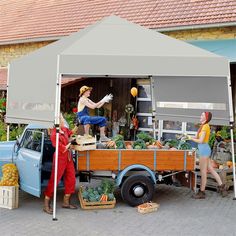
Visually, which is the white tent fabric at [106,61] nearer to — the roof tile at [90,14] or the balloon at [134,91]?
the roof tile at [90,14]

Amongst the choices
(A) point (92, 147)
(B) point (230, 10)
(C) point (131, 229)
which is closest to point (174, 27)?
(B) point (230, 10)

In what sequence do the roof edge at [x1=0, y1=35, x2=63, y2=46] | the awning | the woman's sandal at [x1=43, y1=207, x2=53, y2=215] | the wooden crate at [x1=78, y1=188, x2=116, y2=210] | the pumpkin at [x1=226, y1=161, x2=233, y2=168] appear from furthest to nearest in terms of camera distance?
the roof edge at [x1=0, y1=35, x2=63, y2=46] → the awning → the pumpkin at [x1=226, y1=161, x2=233, y2=168] → the wooden crate at [x1=78, y1=188, x2=116, y2=210] → the woman's sandal at [x1=43, y1=207, x2=53, y2=215]

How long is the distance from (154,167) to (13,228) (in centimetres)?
265

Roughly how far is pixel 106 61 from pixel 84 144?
57.5 inches

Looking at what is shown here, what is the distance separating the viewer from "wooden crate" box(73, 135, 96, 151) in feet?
24.4

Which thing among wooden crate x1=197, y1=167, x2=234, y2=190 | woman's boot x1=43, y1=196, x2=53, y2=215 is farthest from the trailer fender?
wooden crate x1=197, y1=167, x2=234, y2=190

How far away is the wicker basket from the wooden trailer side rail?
613 millimetres

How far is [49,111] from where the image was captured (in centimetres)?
721

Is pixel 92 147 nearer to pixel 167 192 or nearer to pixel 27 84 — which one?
pixel 27 84

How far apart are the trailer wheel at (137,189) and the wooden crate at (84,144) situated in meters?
0.88

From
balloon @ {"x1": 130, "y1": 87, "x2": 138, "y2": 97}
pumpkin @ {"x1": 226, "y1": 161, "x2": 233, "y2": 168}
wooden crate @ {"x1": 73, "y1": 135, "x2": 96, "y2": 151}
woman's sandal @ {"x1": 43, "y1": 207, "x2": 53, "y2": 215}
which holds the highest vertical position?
balloon @ {"x1": 130, "y1": 87, "x2": 138, "y2": 97}

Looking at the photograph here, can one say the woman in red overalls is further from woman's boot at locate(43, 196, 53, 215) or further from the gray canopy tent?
the gray canopy tent

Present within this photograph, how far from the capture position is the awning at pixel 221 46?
37.7 ft

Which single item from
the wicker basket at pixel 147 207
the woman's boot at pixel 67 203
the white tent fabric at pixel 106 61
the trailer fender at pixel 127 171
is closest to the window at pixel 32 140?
the white tent fabric at pixel 106 61
